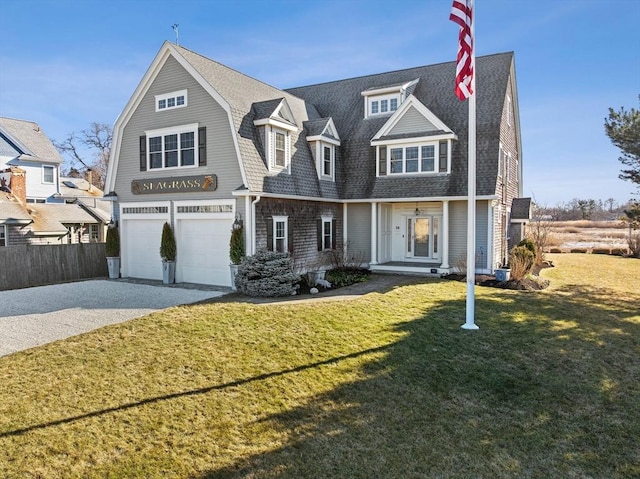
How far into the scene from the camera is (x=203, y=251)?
14555 mm

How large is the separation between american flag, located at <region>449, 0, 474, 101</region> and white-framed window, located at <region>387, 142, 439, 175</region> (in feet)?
25.0

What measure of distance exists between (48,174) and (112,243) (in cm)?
2256

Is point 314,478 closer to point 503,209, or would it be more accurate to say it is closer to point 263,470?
point 263,470

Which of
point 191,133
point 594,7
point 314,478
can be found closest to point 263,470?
point 314,478

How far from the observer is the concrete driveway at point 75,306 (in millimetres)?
8672

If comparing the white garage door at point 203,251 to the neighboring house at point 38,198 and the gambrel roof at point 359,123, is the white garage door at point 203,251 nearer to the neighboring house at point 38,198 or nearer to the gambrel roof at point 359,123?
the gambrel roof at point 359,123

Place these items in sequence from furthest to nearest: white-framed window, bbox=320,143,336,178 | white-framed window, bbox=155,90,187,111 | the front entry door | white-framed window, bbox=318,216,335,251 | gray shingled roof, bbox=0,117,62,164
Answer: gray shingled roof, bbox=0,117,62,164, the front entry door, white-framed window, bbox=320,143,336,178, white-framed window, bbox=318,216,335,251, white-framed window, bbox=155,90,187,111

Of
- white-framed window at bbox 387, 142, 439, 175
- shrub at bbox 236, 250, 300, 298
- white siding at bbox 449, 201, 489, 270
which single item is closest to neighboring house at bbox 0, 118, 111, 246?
shrub at bbox 236, 250, 300, 298

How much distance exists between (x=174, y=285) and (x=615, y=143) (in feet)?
67.8

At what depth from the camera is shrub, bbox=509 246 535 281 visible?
1468 cm

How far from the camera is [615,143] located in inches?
744

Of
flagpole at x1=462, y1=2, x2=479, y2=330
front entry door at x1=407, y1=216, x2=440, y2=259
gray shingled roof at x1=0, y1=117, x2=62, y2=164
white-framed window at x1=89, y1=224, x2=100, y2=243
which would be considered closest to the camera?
flagpole at x1=462, y1=2, x2=479, y2=330

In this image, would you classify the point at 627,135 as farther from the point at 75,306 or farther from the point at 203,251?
the point at 75,306

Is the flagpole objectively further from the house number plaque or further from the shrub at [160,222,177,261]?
the shrub at [160,222,177,261]
